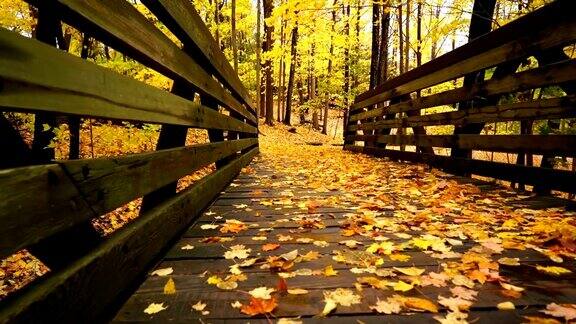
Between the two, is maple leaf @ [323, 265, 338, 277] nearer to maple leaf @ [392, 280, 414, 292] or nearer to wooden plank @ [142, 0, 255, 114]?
maple leaf @ [392, 280, 414, 292]

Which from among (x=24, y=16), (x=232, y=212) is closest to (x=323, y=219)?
(x=232, y=212)

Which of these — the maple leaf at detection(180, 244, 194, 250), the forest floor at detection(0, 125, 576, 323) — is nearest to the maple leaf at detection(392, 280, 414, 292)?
the forest floor at detection(0, 125, 576, 323)

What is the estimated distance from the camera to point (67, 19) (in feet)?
4.75

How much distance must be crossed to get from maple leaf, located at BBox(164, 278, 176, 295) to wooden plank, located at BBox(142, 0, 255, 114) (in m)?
1.55

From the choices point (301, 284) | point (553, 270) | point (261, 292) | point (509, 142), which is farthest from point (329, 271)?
point (509, 142)

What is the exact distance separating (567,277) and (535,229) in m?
0.78

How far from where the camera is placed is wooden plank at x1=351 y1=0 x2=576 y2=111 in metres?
3.26

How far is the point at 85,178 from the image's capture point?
4.54ft

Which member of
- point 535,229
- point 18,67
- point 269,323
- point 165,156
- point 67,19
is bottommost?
point 269,323

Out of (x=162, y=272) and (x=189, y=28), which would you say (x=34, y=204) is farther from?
(x=189, y=28)

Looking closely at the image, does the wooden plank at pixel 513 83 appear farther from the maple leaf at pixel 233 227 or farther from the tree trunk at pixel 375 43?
the tree trunk at pixel 375 43

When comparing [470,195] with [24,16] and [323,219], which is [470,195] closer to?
[323,219]

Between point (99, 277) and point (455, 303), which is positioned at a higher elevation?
point (99, 277)

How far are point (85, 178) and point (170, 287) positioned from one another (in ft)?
2.62
